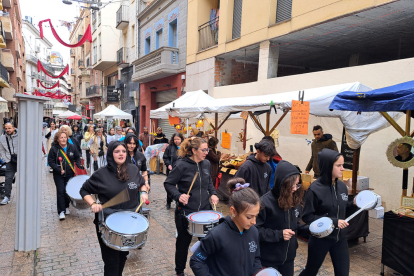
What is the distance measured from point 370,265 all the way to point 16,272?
489 cm

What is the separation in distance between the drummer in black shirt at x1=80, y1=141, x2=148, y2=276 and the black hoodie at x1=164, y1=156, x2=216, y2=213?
559 millimetres

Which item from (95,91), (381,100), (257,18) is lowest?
(381,100)

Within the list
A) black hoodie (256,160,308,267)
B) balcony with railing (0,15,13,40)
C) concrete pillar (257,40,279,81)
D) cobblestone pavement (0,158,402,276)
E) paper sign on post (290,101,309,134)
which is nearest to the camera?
black hoodie (256,160,308,267)

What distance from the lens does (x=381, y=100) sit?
154 inches

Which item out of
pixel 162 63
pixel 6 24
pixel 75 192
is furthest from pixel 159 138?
pixel 6 24

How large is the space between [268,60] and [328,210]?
7826mm

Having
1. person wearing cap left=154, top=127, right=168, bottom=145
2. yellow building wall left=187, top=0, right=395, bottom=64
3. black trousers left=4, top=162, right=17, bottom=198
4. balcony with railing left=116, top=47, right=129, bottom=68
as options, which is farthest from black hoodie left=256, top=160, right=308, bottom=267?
balcony with railing left=116, top=47, right=129, bottom=68

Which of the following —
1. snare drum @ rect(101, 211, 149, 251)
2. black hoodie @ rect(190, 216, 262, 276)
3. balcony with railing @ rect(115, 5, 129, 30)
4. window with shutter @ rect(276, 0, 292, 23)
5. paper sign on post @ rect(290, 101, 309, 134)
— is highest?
A: balcony with railing @ rect(115, 5, 129, 30)

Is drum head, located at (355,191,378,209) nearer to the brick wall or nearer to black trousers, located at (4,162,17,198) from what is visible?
black trousers, located at (4,162,17,198)

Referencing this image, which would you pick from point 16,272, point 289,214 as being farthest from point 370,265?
point 16,272

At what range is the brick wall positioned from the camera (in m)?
12.9

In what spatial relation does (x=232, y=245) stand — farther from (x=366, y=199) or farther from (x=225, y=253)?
(x=366, y=199)

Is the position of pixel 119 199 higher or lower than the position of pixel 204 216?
higher

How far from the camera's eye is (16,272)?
3.95m
